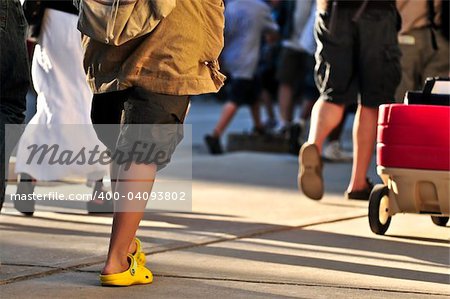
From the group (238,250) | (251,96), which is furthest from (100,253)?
(251,96)

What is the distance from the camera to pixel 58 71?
22.7 ft

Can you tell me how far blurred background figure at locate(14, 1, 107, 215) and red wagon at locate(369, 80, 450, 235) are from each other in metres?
1.76

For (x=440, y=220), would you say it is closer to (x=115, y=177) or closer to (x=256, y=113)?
(x=115, y=177)

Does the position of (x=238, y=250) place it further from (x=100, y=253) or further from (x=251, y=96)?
(x=251, y=96)

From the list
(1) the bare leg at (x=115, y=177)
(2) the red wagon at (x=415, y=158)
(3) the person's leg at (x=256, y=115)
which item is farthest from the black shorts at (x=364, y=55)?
(3) the person's leg at (x=256, y=115)

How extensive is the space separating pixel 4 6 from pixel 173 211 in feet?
7.63

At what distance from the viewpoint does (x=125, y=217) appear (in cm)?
475

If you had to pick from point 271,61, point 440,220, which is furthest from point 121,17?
point 271,61

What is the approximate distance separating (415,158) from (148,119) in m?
1.82

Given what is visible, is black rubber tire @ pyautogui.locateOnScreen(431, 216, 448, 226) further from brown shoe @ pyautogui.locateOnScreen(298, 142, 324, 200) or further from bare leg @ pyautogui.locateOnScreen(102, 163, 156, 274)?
bare leg @ pyautogui.locateOnScreen(102, 163, 156, 274)

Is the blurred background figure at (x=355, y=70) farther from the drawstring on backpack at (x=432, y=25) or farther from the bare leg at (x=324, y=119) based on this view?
the drawstring on backpack at (x=432, y=25)

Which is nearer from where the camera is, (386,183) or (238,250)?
(238,250)

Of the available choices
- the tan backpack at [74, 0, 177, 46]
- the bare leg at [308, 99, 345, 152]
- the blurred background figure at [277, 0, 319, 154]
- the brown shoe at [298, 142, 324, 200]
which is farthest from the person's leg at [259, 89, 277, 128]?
the tan backpack at [74, 0, 177, 46]

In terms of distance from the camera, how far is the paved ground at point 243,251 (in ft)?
15.8
